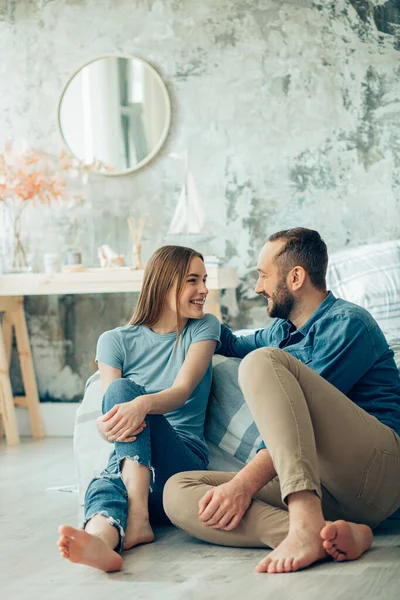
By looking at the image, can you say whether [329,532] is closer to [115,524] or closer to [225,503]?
[225,503]

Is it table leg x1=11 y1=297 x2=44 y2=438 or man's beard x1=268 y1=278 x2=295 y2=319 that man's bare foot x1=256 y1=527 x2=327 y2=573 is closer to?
man's beard x1=268 y1=278 x2=295 y2=319

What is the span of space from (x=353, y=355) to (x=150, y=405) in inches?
19.6

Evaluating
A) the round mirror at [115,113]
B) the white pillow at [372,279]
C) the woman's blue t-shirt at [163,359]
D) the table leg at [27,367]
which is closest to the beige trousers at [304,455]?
the woman's blue t-shirt at [163,359]

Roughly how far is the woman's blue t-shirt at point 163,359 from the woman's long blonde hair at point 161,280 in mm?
43

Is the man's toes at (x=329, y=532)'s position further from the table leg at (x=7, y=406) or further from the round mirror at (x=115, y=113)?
the round mirror at (x=115, y=113)

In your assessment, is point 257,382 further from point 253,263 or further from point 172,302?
point 253,263

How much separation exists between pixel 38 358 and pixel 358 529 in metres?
2.85

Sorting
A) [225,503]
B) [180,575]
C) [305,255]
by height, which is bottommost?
[180,575]

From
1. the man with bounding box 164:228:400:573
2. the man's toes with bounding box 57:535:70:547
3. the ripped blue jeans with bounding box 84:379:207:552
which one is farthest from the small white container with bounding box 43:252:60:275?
the man's toes with bounding box 57:535:70:547

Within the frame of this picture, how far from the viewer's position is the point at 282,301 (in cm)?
211

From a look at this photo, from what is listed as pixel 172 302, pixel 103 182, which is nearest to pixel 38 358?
pixel 103 182

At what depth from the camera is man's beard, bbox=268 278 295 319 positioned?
2.11 metres

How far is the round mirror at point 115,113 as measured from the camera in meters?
4.17

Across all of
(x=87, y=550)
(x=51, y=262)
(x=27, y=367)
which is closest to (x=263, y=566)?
(x=87, y=550)
